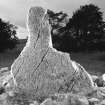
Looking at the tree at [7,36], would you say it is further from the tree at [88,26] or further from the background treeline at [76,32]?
the tree at [88,26]

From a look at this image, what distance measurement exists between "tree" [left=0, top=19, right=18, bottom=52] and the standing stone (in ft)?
94.7

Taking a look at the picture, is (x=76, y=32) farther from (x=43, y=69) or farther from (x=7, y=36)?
(x=43, y=69)

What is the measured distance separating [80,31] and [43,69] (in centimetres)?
2991

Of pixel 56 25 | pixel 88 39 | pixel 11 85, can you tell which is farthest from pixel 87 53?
pixel 11 85

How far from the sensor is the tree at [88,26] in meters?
37.8

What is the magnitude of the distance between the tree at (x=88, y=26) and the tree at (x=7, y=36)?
21.0 ft

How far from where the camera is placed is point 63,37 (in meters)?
38.3

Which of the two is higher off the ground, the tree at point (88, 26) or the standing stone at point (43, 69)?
the tree at point (88, 26)

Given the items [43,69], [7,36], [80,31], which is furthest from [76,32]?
[43,69]

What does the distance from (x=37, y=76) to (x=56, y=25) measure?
1162 inches

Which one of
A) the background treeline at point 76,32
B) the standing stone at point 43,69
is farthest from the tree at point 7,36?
the standing stone at point 43,69

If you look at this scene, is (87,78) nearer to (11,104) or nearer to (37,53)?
(37,53)

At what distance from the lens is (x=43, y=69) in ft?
30.1

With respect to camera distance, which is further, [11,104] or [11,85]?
[11,85]
